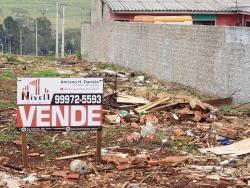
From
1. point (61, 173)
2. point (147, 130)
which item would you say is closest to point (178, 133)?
point (147, 130)

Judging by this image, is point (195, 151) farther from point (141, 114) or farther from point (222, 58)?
point (222, 58)

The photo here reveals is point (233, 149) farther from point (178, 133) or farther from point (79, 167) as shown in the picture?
point (79, 167)

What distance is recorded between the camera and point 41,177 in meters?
7.20

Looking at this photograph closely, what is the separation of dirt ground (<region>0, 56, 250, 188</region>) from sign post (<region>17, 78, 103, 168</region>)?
615mm

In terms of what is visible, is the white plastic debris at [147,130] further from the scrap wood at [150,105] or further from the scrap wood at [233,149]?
the scrap wood at [150,105]

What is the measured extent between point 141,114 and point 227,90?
3956 mm

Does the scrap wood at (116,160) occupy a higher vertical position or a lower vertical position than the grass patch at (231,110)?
lower

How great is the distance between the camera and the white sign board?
295 inches

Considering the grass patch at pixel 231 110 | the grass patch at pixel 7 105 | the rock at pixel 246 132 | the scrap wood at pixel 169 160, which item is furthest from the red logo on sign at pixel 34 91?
the grass patch at pixel 231 110

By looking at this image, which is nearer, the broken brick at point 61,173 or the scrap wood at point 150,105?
the broken brick at point 61,173

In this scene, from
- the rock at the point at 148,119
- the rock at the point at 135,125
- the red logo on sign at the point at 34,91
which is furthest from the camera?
the rock at the point at 148,119

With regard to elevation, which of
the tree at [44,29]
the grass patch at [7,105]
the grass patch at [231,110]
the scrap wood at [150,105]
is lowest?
the grass patch at [231,110]

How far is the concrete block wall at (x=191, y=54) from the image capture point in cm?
1414

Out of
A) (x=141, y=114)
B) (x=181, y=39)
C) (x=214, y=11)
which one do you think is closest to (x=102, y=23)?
(x=214, y=11)
